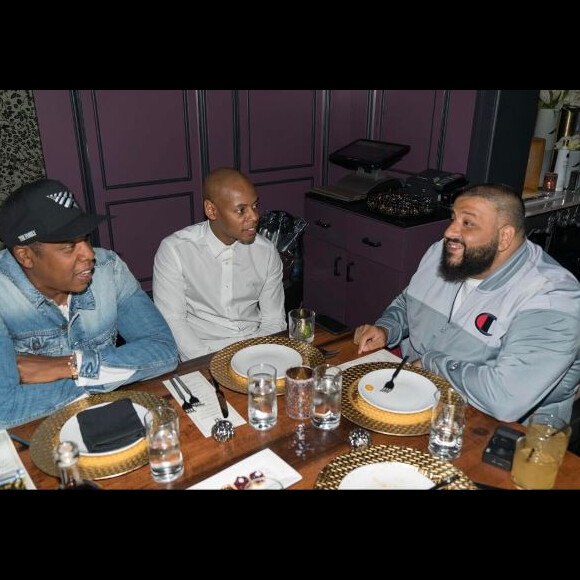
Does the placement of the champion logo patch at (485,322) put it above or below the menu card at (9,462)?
above

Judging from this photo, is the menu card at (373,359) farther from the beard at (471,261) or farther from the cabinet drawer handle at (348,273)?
the cabinet drawer handle at (348,273)

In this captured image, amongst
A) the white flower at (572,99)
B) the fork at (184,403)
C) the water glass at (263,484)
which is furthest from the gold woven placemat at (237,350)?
the white flower at (572,99)

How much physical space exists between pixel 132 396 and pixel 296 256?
2.48 metres

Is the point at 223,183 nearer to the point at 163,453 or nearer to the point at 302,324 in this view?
the point at 302,324

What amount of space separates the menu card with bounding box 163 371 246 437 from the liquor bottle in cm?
34

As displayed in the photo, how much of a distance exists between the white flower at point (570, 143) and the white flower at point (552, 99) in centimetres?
27

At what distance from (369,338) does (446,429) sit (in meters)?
0.54

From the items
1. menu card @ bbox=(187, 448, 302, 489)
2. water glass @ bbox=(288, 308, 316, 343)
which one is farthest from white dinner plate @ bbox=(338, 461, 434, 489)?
water glass @ bbox=(288, 308, 316, 343)

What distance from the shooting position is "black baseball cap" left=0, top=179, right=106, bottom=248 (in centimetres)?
165

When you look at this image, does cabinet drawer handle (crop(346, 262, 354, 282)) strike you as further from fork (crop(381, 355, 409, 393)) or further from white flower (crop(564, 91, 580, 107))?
white flower (crop(564, 91, 580, 107))

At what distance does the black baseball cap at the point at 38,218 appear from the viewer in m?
1.65

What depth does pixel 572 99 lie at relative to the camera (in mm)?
4277

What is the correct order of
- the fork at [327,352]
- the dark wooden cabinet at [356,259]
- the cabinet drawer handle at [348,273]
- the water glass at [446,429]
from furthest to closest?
the cabinet drawer handle at [348,273] < the dark wooden cabinet at [356,259] < the fork at [327,352] < the water glass at [446,429]

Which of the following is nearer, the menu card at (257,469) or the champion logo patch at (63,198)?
the menu card at (257,469)
